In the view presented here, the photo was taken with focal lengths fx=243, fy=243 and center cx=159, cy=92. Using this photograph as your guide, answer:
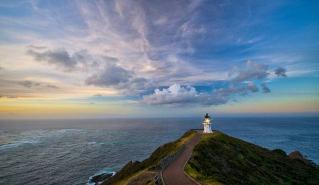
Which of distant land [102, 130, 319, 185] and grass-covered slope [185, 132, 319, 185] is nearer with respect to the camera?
distant land [102, 130, 319, 185]

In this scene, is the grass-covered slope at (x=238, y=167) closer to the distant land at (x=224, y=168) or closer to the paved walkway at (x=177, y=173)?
the distant land at (x=224, y=168)

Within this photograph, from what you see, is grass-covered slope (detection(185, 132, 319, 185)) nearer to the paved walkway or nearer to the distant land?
the distant land

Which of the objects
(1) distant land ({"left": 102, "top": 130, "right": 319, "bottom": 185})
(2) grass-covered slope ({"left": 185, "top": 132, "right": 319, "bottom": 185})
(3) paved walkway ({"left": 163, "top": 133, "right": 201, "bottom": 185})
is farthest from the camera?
(2) grass-covered slope ({"left": 185, "top": 132, "right": 319, "bottom": 185})

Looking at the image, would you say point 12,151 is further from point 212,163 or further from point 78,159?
point 212,163

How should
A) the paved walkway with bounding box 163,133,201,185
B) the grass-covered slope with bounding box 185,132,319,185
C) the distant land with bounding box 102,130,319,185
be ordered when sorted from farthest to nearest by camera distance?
the grass-covered slope with bounding box 185,132,319,185 < the distant land with bounding box 102,130,319,185 < the paved walkway with bounding box 163,133,201,185

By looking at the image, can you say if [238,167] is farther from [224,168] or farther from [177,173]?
[177,173]

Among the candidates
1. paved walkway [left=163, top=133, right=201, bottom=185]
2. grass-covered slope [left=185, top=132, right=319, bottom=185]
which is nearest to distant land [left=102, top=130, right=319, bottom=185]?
grass-covered slope [left=185, top=132, right=319, bottom=185]

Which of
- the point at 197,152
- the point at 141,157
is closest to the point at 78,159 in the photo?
the point at 141,157
